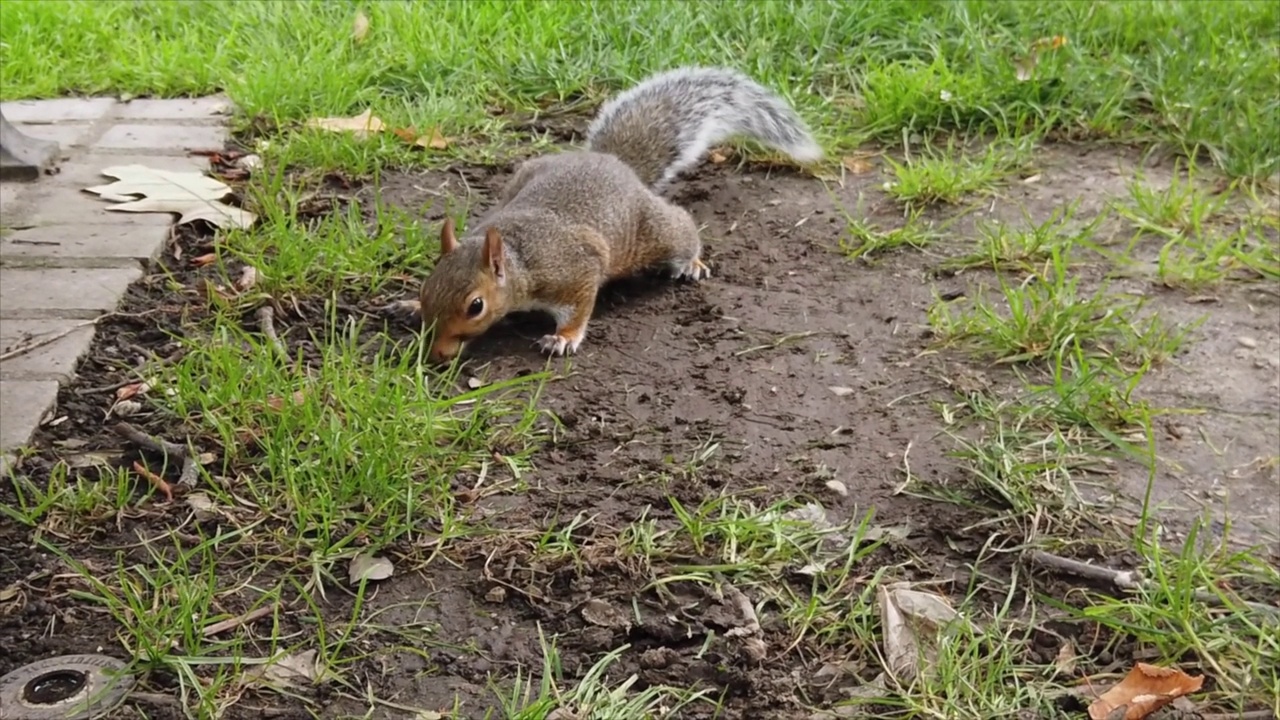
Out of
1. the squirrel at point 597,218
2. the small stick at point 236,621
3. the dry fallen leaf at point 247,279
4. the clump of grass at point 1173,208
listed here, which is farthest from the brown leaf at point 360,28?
the small stick at point 236,621

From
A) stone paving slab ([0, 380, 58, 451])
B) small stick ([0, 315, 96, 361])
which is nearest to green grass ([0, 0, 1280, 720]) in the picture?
stone paving slab ([0, 380, 58, 451])

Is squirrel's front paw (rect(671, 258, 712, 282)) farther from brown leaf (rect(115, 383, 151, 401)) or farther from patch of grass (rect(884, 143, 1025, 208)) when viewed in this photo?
brown leaf (rect(115, 383, 151, 401))

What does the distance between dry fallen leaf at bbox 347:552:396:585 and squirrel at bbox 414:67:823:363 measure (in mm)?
635

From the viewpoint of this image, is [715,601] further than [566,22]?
No

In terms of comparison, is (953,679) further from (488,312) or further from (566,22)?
(566,22)

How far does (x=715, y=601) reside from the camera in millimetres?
1632

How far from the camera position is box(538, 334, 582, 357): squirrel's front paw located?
236 cm

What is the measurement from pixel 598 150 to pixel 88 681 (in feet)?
6.16

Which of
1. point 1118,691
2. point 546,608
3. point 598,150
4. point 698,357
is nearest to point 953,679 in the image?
point 1118,691

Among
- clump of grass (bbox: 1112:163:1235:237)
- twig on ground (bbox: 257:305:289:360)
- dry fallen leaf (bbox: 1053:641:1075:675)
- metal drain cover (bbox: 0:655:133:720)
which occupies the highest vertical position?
metal drain cover (bbox: 0:655:133:720)

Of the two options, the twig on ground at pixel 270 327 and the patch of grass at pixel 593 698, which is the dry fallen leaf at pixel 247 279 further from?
the patch of grass at pixel 593 698

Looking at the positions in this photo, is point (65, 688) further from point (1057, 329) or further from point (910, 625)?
point (1057, 329)

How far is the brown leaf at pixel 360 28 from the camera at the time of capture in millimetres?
3764

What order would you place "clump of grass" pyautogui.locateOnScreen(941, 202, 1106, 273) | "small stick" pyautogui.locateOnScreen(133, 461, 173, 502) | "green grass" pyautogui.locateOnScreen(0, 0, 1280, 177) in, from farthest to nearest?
1. "green grass" pyautogui.locateOnScreen(0, 0, 1280, 177)
2. "clump of grass" pyautogui.locateOnScreen(941, 202, 1106, 273)
3. "small stick" pyautogui.locateOnScreen(133, 461, 173, 502)
